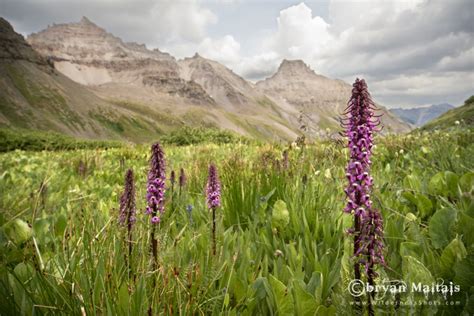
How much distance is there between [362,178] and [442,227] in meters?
1.32

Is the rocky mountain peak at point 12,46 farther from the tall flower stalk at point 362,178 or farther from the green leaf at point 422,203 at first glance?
the tall flower stalk at point 362,178

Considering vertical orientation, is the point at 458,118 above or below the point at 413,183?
above

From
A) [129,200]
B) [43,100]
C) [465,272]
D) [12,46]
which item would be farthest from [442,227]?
[12,46]


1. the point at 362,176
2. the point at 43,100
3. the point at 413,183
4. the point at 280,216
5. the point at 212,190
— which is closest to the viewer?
the point at 362,176

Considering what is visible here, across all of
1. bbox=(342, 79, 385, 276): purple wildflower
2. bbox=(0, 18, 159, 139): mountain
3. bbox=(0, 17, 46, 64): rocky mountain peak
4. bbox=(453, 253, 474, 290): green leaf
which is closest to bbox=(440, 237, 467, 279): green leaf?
bbox=(453, 253, 474, 290): green leaf

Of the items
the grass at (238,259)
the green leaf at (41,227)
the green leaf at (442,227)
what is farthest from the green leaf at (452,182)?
the green leaf at (41,227)

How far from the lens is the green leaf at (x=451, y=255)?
1909mm

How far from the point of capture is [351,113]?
5.13 feet

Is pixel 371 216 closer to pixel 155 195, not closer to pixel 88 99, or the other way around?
pixel 155 195

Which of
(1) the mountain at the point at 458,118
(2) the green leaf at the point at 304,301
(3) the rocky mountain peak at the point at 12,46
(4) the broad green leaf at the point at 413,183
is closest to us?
(2) the green leaf at the point at 304,301

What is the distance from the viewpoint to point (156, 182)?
7.20ft

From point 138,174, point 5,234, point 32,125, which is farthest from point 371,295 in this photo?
point 32,125

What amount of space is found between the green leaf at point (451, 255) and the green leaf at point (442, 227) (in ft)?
1.36

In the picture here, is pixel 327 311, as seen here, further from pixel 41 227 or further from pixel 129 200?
pixel 41 227
